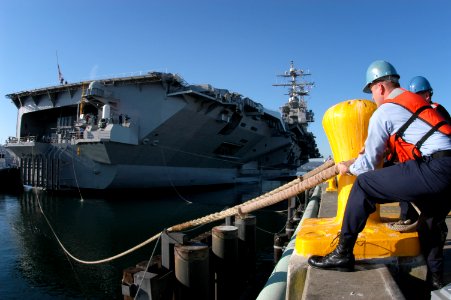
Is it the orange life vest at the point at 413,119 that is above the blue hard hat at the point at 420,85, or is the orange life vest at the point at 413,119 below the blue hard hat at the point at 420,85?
below

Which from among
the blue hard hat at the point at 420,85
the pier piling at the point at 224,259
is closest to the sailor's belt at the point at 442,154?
the blue hard hat at the point at 420,85

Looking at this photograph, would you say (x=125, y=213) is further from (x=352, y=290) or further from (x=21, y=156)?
(x=352, y=290)

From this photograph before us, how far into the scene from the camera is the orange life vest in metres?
1.94

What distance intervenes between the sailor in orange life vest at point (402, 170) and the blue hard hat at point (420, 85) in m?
1.10

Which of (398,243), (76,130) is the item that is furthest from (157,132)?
(398,243)

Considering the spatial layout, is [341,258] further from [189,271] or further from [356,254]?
[189,271]

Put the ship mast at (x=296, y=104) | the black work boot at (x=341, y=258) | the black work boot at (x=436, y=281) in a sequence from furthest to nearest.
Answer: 1. the ship mast at (x=296, y=104)
2. the black work boot at (x=436, y=281)
3. the black work boot at (x=341, y=258)

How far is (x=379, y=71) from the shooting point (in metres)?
2.33

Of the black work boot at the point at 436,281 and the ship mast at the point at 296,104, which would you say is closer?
the black work boot at the point at 436,281

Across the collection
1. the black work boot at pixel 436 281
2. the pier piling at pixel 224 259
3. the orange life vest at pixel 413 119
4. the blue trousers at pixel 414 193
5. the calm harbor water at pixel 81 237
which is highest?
the orange life vest at pixel 413 119

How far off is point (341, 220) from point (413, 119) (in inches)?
38.5

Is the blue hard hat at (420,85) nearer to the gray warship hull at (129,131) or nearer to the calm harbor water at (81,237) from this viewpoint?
the calm harbor water at (81,237)

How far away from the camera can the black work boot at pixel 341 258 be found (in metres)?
2.07

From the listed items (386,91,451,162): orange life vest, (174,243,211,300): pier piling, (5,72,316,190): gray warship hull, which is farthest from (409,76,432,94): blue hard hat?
(5,72,316,190): gray warship hull
